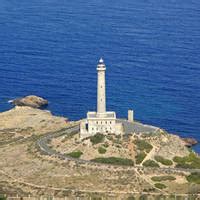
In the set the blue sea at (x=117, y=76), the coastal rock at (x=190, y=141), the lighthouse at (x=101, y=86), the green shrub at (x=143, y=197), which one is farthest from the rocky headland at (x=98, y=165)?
the blue sea at (x=117, y=76)

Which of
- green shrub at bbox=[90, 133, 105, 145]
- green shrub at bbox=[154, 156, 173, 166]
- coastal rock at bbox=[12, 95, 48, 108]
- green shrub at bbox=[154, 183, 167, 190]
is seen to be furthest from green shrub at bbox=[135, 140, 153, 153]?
coastal rock at bbox=[12, 95, 48, 108]

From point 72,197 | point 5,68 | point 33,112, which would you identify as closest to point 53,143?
point 72,197

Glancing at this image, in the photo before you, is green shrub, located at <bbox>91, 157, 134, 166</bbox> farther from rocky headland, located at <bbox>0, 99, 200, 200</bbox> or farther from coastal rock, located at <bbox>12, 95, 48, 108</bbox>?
coastal rock, located at <bbox>12, 95, 48, 108</bbox>

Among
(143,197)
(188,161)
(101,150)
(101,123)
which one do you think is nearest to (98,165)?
(101,150)

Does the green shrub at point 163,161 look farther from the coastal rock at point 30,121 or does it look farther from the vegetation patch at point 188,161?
the coastal rock at point 30,121

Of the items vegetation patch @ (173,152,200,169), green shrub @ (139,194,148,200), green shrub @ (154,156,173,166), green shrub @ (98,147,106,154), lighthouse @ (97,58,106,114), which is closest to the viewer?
green shrub @ (139,194,148,200)

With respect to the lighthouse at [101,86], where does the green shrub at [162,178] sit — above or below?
below
